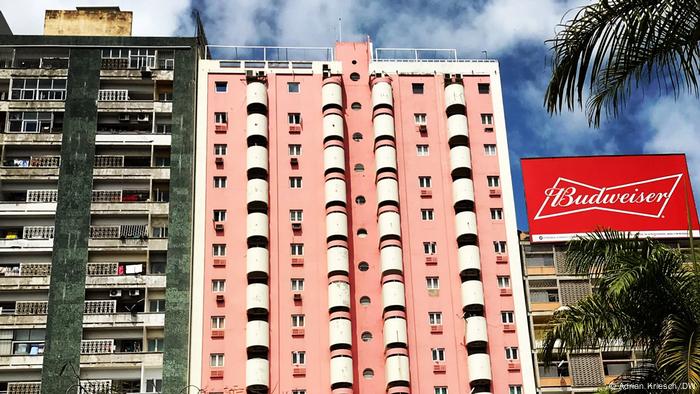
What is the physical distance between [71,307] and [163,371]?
22.8 feet

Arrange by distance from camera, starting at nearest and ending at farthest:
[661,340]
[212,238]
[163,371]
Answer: [661,340]
[163,371]
[212,238]

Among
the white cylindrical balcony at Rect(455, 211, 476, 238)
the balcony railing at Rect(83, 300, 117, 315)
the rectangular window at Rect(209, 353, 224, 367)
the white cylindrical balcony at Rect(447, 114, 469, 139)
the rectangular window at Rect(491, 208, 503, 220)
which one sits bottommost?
the rectangular window at Rect(209, 353, 224, 367)

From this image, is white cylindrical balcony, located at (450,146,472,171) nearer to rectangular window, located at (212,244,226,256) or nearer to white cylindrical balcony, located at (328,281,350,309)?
white cylindrical balcony, located at (328,281,350,309)

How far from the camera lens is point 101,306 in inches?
2518

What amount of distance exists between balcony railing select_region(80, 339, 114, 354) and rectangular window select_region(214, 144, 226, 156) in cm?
1421

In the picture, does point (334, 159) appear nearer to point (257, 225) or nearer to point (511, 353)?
point (257, 225)

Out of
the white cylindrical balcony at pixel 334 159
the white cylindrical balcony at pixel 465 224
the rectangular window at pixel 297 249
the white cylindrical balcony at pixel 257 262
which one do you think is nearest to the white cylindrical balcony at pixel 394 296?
the white cylindrical balcony at pixel 465 224

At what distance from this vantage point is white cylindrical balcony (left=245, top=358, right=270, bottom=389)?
62.2m

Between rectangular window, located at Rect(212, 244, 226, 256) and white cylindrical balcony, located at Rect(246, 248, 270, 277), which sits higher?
rectangular window, located at Rect(212, 244, 226, 256)

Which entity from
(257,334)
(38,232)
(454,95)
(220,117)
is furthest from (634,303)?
(220,117)

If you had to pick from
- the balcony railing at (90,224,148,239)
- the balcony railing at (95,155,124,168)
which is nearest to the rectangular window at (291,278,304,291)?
the balcony railing at (90,224,148,239)

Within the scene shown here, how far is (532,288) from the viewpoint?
6700 centimetres

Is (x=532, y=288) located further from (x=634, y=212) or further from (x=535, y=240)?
(x=634, y=212)

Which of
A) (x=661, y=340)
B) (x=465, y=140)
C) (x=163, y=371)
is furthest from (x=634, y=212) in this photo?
(x=661, y=340)
